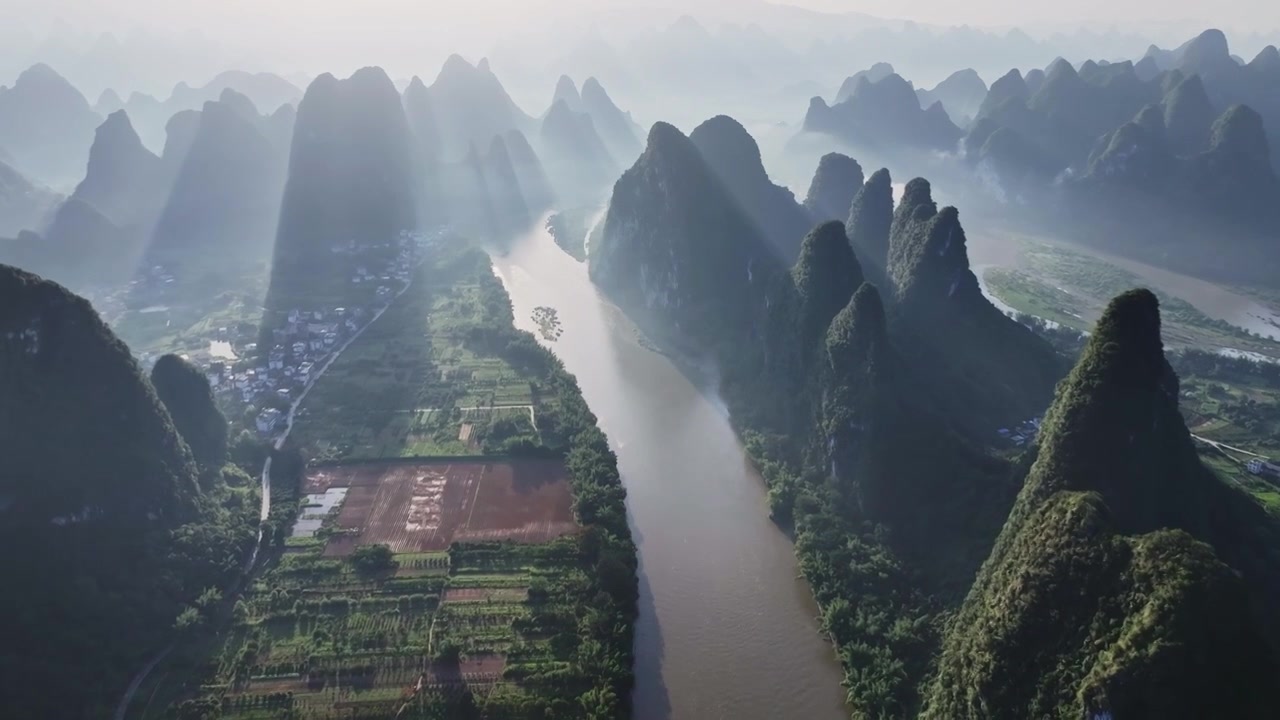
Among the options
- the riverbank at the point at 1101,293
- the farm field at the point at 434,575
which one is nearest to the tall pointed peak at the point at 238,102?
the farm field at the point at 434,575

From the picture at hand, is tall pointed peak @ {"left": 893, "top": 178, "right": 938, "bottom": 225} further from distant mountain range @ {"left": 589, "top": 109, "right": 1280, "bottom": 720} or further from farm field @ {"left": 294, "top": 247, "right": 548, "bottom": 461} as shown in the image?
farm field @ {"left": 294, "top": 247, "right": 548, "bottom": 461}

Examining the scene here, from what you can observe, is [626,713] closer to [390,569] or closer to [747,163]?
[390,569]

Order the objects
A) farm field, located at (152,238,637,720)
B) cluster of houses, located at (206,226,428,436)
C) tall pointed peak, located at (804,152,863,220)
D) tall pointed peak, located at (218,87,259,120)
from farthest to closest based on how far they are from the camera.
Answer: tall pointed peak, located at (218,87,259,120) → tall pointed peak, located at (804,152,863,220) → cluster of houses, located at (206,226,428,436) → farm field, located at (152,238,637,720)

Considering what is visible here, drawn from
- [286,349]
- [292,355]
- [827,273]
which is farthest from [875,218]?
[286,349]

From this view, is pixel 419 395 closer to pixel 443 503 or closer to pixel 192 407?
pixel 443 503

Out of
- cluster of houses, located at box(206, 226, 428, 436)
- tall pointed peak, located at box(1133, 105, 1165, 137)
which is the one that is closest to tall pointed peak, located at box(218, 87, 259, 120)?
cluster of houses, located at box(206, 226, 428, 436)

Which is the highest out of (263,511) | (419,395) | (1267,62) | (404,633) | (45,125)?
(1267,62)
